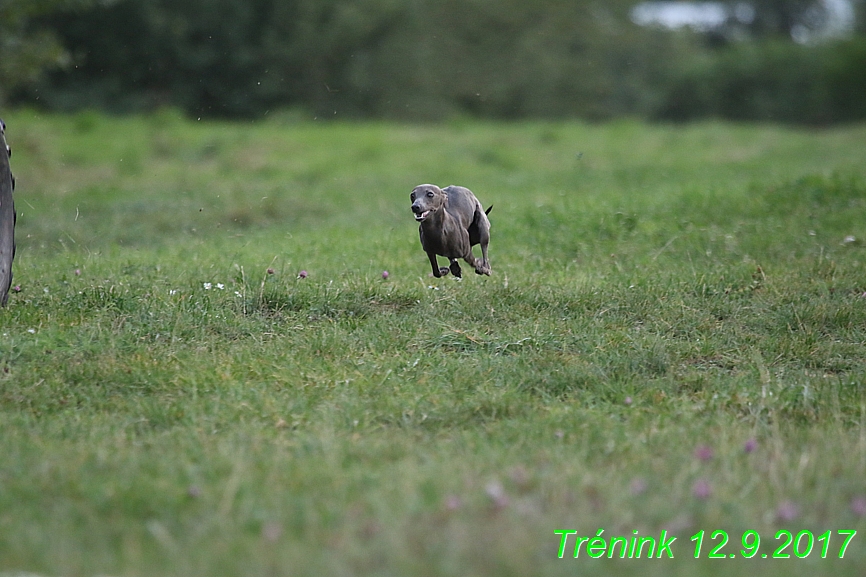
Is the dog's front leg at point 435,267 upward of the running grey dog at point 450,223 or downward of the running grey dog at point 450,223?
downward

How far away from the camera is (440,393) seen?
4859 millimetres

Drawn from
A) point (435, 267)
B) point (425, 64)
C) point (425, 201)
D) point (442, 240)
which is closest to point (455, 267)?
point (435, 267)

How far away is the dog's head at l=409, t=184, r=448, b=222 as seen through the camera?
4980 millimetres

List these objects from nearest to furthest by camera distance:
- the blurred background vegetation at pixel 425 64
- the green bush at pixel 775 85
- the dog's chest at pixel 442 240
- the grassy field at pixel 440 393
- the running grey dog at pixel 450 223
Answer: the grassy field at pixel 440 393
the running grey dog at pixel 450 223
the dog's chest at pixel 442 240
the blurred background vegetation at pixel 425 64
the green bush at pixel 775 85

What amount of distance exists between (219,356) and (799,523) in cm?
309

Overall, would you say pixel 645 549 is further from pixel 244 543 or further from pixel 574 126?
pixel 574 126

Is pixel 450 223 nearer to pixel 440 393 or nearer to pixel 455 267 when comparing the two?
pixel 455 267

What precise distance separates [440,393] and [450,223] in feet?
3.32

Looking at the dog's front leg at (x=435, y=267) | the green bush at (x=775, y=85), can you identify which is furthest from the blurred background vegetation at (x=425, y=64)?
the dog's front leg at (x=435, y=267)

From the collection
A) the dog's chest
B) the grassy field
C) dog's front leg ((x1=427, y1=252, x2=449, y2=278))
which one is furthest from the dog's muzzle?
the grassy field

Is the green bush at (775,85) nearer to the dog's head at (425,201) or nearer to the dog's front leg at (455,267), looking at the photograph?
the dog's front leg at (455,267)

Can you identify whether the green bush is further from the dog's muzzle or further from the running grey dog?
the dog's muzzle

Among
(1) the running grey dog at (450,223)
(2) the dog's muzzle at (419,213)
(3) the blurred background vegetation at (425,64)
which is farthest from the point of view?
(3) the blurred background vegetation at (425,64)

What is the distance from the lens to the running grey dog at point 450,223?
5090mm
